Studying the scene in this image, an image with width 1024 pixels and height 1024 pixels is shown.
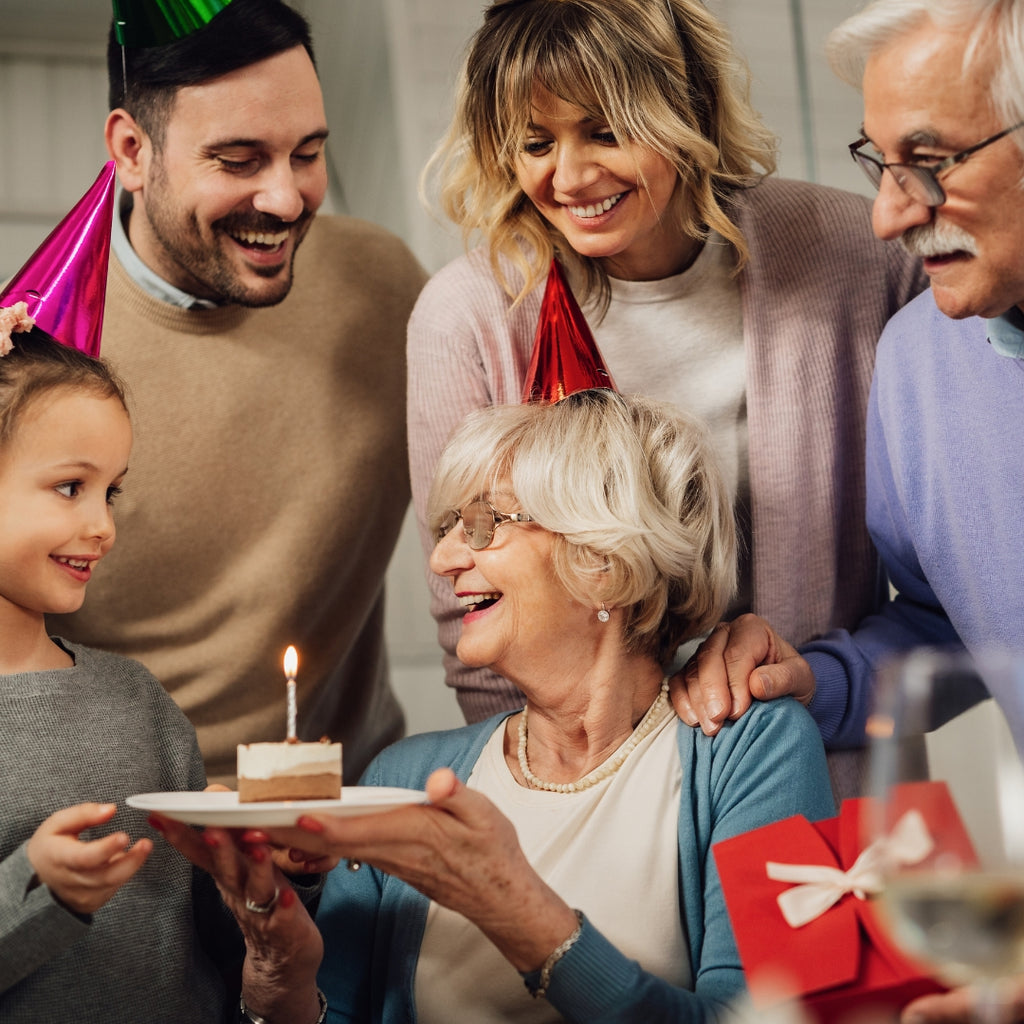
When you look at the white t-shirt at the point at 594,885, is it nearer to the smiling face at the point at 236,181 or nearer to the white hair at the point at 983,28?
the white hair at the point at 983,28

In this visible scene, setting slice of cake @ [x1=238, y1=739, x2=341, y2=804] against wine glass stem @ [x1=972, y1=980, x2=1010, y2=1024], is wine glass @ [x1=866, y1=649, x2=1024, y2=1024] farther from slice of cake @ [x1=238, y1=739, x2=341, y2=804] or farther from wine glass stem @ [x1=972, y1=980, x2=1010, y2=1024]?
slice of cake @ [x1=238, y1=739, x2=341, y2=804]

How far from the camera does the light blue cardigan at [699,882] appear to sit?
146cm

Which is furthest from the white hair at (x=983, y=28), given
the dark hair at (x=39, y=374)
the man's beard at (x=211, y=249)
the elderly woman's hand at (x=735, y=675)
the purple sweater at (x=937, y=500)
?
the man's beard at (x=211, y=249)

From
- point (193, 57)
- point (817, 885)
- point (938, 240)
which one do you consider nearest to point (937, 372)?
point (938, 240)

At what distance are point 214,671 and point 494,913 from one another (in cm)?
115

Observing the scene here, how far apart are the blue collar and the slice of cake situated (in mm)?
972

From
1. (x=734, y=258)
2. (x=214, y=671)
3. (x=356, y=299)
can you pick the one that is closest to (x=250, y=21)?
(x=356, y=299)

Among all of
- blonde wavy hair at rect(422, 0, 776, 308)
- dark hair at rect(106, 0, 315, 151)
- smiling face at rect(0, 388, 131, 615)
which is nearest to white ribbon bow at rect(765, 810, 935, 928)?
smiling face at rect(0, 388, 131, 615)

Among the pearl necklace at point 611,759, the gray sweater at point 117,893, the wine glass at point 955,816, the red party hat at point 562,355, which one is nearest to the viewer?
the wine glass at point 955,816

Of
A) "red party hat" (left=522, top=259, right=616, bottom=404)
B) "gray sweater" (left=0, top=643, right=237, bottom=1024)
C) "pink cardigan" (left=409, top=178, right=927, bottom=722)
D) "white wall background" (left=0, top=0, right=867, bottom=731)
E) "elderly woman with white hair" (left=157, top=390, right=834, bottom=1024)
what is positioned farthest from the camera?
"white wall background" (left=0, top=0, right=867, bottom=731)

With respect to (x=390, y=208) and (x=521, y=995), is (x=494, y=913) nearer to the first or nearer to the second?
(x=521, y=995)

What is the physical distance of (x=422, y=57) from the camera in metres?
3.04

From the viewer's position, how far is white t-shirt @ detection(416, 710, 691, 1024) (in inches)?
58.0

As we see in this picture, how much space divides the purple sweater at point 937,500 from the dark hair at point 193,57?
1.20m
